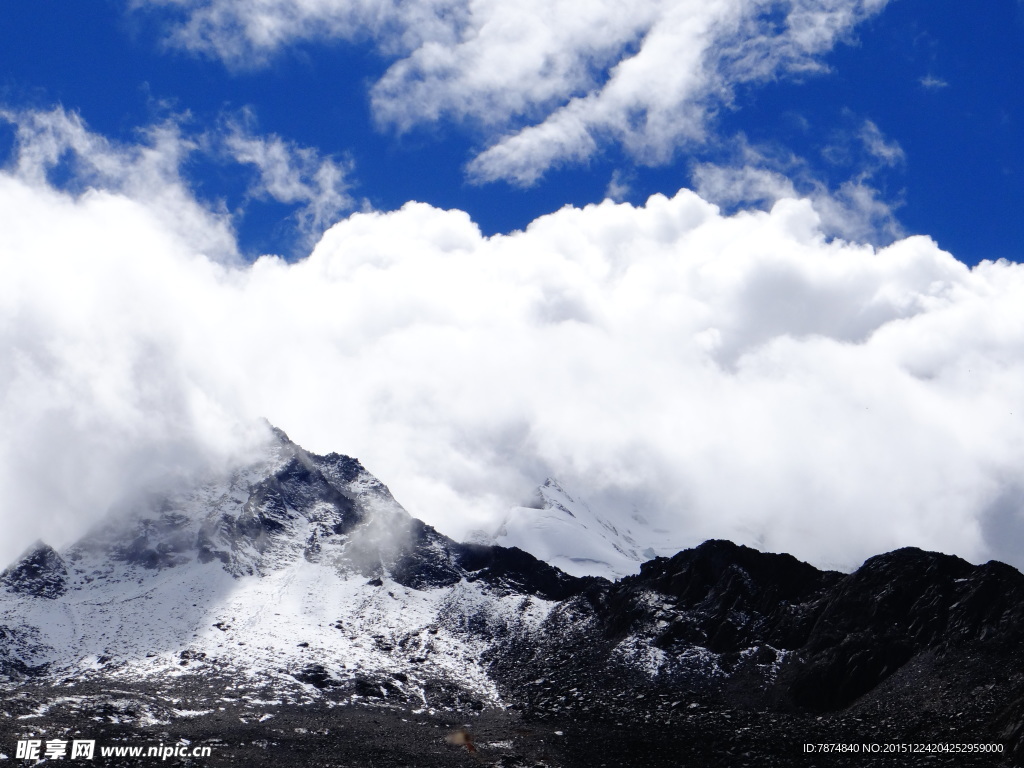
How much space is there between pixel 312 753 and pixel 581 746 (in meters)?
31.7

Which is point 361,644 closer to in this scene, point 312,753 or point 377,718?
point 377,718

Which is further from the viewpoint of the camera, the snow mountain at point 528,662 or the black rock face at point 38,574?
the black rock face at point 38,574

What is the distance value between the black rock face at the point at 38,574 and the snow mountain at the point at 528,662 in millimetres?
462

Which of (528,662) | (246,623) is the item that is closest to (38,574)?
(246,623)

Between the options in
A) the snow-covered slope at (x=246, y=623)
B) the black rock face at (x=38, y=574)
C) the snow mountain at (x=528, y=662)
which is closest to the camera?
the snow mountain at (x=528, y=662)

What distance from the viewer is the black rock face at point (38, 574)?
604 ft

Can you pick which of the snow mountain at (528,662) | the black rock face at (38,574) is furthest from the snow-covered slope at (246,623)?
the snow mountain at (528,662)

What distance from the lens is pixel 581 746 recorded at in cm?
10656

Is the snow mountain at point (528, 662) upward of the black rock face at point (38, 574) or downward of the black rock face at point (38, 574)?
downward

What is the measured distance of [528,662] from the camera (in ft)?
506

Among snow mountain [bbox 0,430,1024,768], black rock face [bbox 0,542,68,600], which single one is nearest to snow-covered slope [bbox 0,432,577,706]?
black rock face [bbox 0,542,68,600]

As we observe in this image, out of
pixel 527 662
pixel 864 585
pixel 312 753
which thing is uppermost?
pixel 864 585

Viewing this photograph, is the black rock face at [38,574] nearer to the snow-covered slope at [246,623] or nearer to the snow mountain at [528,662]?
the snow-covered slope at [246,623]

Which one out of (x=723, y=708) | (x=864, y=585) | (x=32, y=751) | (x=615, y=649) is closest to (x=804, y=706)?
(x=723, y=708)
